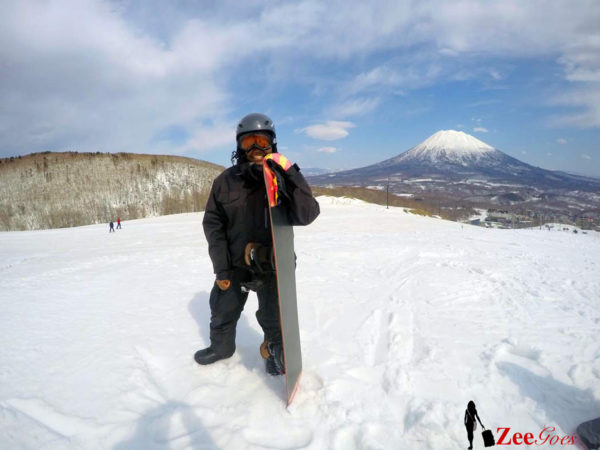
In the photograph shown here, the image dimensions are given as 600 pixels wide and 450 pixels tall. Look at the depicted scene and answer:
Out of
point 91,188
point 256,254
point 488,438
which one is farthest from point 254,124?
point 91,188

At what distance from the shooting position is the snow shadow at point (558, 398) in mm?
2023

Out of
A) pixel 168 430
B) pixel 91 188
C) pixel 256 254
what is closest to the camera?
pixel 168 430

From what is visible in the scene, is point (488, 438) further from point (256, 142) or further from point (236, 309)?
point (256, 142)

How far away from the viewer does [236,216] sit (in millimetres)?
2545

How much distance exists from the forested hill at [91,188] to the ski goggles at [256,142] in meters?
65.0

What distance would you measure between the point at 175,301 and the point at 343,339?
113 inches

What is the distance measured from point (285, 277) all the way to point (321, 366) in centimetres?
113

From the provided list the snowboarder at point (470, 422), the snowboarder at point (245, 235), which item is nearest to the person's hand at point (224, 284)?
the snowboarder at point (245, 235)

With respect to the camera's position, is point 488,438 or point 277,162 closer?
point 488,438

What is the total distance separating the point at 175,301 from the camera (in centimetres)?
461

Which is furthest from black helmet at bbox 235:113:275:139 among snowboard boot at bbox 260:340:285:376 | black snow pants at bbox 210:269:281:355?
snowboard boot at bbox 260:340:285:376

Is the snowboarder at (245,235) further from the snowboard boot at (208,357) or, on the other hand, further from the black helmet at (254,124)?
the snowboard boot at (208,357)

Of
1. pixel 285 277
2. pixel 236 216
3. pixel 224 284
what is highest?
pixel 236 216

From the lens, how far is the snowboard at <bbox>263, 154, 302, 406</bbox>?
218cm
